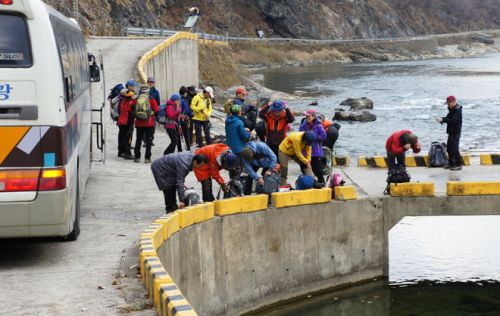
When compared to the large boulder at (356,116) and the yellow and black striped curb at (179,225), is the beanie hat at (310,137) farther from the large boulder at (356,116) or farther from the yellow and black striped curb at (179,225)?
the large boulder at (356,116)

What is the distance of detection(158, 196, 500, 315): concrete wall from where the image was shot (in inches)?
489

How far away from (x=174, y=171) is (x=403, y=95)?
5028cm

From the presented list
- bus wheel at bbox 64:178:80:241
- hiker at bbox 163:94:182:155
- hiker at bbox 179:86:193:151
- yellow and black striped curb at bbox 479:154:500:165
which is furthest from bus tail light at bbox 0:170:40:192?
yellow and black striped curb at bbox 479:154:500:165

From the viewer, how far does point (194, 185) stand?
17312 mm

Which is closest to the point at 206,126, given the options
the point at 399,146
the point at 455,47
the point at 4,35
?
the point at 399,146

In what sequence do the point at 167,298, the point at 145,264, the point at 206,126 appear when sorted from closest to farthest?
the point at 167,298, the point at 145,264, the point at 206,126

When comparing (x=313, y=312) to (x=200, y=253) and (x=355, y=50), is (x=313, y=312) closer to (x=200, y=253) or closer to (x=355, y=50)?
(x=200, y=253)

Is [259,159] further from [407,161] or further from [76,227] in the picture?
[407,161]

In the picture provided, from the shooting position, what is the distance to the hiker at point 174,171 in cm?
1239

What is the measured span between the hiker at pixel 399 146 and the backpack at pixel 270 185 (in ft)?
7.59

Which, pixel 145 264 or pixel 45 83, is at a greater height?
pixel 45 83

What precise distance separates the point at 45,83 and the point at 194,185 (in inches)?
305

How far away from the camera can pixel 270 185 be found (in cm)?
1398

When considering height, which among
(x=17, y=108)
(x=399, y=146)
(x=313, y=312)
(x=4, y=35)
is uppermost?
(x=4, y=35)
